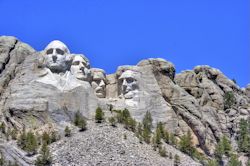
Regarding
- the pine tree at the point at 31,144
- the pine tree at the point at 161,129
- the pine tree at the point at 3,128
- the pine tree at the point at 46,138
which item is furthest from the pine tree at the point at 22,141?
the pine tree at the point at 161,129

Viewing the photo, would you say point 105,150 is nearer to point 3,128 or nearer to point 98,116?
point 98,116

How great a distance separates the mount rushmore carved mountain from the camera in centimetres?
4753

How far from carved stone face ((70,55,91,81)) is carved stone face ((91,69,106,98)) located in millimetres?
1138

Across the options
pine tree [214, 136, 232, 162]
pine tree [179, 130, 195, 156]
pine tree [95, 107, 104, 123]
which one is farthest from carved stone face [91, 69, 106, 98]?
pine tree [214, 136, 232, 162]

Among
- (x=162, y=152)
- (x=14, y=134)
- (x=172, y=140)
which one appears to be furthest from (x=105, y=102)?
(x=14, y=134)

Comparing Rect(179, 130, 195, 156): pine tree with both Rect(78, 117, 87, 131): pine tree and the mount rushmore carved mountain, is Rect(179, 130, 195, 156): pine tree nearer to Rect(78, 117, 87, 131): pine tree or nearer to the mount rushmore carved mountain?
the mount rushmore carved mountain

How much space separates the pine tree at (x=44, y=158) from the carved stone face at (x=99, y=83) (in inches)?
344

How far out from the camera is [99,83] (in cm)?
5469

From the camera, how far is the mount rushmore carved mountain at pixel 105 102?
156 feet

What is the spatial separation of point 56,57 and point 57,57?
0.19ft

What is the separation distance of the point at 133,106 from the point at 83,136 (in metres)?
5.50

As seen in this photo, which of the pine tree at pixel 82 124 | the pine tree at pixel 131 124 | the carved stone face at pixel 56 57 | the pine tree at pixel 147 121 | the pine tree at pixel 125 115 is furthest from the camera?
the carved stone face at pixel 56 57

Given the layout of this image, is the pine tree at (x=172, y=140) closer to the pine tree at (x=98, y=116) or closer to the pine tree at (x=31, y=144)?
the pine tree at (x=98, y=116)

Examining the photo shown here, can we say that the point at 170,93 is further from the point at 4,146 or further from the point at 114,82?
the point at 4,146
